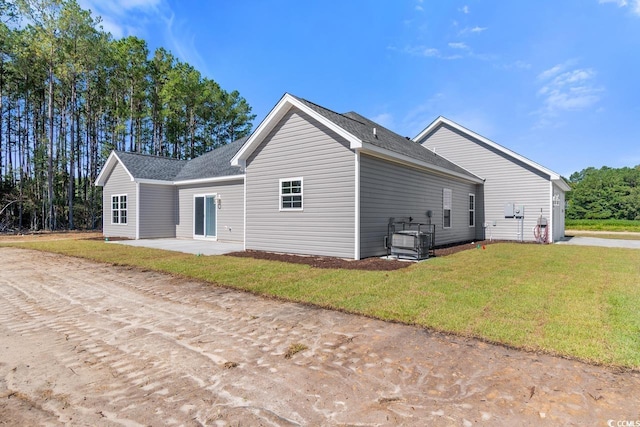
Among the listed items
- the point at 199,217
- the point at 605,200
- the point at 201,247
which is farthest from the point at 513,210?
the point at 605,200

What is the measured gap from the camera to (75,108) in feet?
86.6

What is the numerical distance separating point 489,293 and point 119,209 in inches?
721

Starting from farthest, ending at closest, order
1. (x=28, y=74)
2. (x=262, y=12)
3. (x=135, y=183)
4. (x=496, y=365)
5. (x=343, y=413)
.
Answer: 1. (x=28, y=74)
2. (x=135, y=183)
3. (x=262, y=12)
4. (x=496, y=365)
5. (x=343, y=413)

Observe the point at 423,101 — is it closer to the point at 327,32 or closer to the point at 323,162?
the point at 327,32

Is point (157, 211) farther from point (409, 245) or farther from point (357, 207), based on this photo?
point (409, 245)

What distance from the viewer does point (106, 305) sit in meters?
4.97

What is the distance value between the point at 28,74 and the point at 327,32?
2477 centimetres

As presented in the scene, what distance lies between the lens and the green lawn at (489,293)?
11.8 feet

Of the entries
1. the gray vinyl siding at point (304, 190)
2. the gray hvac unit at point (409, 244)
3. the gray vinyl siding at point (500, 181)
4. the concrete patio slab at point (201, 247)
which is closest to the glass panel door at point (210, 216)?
the concrete patio slab at point (201, 247)

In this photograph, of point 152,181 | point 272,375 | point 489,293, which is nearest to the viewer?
point 272,375

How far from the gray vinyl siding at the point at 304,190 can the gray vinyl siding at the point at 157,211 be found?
7.60m

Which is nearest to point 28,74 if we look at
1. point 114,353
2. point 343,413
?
point 114,353

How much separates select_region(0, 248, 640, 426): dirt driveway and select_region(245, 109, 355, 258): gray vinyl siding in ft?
16.1

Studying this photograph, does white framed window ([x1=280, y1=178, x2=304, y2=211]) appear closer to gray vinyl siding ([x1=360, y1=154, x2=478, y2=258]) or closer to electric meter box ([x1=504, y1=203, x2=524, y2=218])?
gray vinyl siding ([x1=360, y1=154, x2=478, y2=258])
